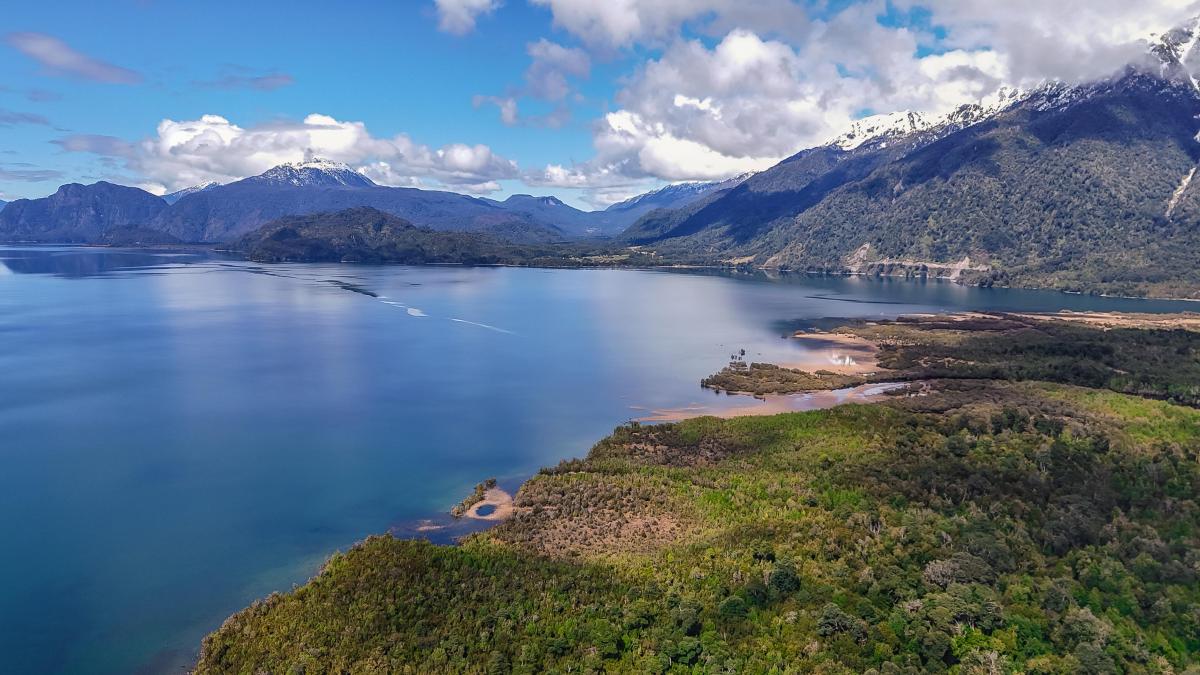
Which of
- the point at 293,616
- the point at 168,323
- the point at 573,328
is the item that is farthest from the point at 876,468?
the point at 168,323

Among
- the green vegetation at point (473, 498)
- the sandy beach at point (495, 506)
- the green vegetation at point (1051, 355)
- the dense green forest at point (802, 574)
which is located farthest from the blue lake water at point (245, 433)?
the green vegetation at point (1051, 355)

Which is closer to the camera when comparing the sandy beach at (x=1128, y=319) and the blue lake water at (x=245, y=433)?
the blue lake water at (x=245, y=433)

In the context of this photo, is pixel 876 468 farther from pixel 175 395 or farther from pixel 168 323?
pixel 168 323

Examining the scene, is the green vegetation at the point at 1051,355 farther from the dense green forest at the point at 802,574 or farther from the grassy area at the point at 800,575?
the dense green forest at the point at 802,574

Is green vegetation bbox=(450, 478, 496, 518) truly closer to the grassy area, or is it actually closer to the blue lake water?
the blue lake water

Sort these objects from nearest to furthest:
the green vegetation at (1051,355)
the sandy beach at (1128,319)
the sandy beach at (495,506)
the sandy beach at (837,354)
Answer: the sandy beach at (495,506) < the green vegetation at (1051,355) < the sandy beach at (837,354) < the sandy beach at (1128,319)

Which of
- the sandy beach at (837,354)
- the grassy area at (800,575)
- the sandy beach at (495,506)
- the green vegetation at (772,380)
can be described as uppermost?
the sandy beach at (837,354)
